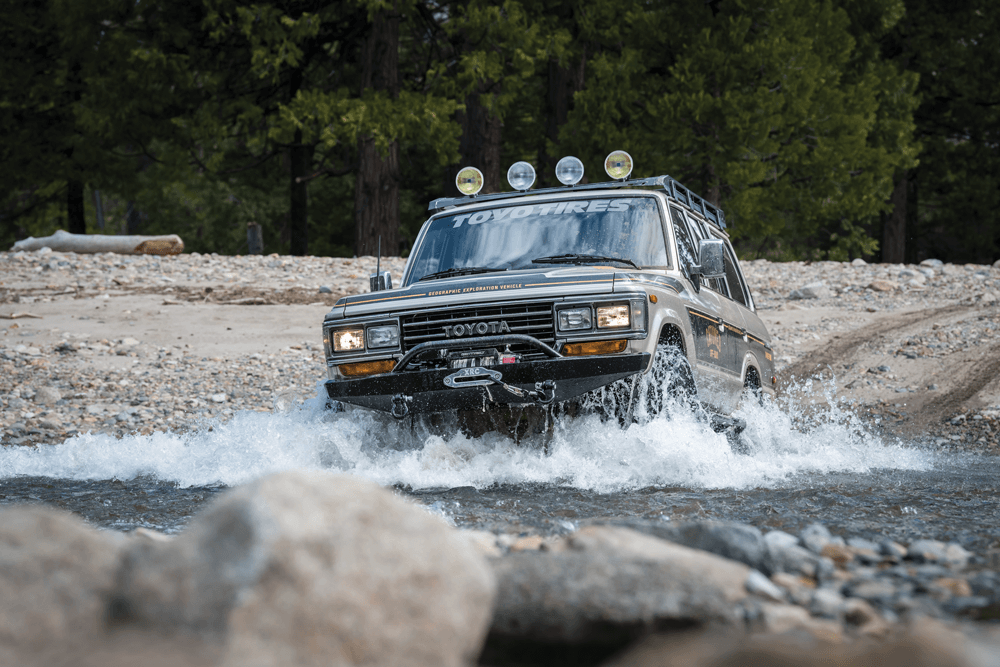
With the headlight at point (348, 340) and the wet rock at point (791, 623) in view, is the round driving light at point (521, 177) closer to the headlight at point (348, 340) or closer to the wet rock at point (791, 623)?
the headlight at point (348, 340)

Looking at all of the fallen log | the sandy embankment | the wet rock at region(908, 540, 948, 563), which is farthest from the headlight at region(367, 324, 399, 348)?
the fallen log

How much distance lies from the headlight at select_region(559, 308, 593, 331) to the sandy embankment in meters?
5.10

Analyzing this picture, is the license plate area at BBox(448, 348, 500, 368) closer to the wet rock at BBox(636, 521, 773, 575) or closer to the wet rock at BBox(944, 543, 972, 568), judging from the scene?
the wet rock at BBox(636, 521, 773, 575)

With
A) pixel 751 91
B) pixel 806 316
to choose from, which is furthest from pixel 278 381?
pixel 751 91

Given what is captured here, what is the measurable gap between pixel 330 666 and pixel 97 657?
0.54m

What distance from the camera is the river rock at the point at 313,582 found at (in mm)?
2422

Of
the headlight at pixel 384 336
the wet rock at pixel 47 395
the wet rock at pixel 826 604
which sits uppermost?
the headlight at pixel 384 336

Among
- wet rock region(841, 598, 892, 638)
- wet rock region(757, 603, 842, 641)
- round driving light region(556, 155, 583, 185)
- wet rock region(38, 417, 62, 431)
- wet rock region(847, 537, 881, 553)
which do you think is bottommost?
wet rock region(38, 417, 62, 431)

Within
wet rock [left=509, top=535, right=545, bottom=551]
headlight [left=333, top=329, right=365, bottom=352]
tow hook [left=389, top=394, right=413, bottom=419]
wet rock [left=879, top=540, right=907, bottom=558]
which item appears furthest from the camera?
headlight [left=333, top=329, right=365, bottom=352]

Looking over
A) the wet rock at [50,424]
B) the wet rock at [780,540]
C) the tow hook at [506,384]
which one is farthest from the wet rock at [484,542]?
the wet rock at [50,424]

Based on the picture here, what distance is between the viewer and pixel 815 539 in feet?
13.5

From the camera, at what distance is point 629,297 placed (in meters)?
5.89

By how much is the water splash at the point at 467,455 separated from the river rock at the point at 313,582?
353cm

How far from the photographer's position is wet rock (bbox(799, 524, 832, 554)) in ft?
13.2
